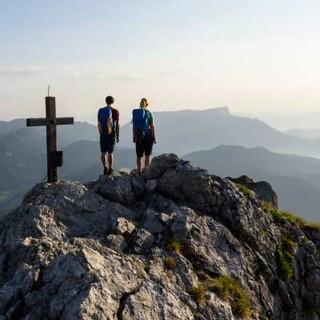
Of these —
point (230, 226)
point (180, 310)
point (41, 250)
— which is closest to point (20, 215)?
point (41, 250)

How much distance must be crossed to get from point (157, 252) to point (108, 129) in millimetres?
7649

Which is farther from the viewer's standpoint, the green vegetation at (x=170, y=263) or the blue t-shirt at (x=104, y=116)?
the blue t-shirt at (x=104, y=116)

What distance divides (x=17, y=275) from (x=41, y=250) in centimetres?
114

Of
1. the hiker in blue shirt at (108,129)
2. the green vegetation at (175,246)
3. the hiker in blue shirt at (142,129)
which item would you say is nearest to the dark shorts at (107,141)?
the hiker in blue shirt at (108,129)

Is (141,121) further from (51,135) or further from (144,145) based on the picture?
(51,135)

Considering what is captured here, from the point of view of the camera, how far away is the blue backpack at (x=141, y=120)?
20.2m

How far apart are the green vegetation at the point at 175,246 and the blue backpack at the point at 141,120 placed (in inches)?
283

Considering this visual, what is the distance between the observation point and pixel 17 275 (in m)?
11.8

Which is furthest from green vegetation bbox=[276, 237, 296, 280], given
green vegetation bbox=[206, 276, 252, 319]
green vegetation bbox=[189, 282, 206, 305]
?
green vegetation bbox=[189, 282, 206, 305]

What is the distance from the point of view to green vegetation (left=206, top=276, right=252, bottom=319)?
13312 millimetres

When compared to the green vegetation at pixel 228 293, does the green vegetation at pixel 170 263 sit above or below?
above

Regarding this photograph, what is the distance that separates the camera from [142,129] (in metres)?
20.3

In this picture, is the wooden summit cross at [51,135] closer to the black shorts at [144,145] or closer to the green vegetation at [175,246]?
the black shorts at [144,145]

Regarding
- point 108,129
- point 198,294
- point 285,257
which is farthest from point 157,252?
point 108,129
